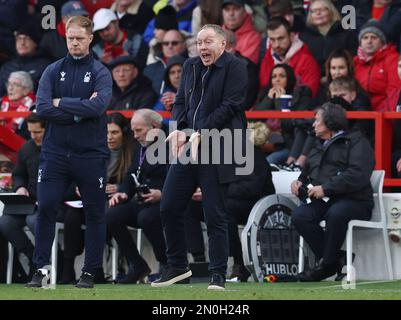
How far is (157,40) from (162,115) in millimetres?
2197

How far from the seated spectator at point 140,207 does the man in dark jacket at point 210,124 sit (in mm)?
2546

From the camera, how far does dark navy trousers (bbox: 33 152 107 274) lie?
33.0 ft

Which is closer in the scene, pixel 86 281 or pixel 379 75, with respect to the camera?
pixel 86 281

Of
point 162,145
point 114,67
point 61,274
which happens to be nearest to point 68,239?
point 61,274

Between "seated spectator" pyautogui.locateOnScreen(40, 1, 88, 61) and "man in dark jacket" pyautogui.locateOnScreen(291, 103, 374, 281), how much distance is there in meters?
4.85

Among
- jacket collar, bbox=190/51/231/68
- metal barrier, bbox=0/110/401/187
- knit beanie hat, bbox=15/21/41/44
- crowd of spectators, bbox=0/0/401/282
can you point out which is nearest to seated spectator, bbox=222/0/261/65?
crowd of spectators, bbox=0/0/401/282

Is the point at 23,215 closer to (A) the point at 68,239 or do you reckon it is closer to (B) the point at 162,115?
(A) the point at 68,239

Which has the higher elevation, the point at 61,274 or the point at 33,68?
the point at 33,68

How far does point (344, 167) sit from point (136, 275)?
2.25 metres

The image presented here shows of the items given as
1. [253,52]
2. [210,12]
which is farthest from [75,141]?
[210,12]

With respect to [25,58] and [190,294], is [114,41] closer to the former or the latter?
[25,58]

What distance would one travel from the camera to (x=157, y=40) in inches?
597

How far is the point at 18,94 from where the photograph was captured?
1491 centimetres

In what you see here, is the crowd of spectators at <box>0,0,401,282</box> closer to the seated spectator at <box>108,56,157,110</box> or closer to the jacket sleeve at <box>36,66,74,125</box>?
A: the seated spectator at <box>108,56,157,110</box>
